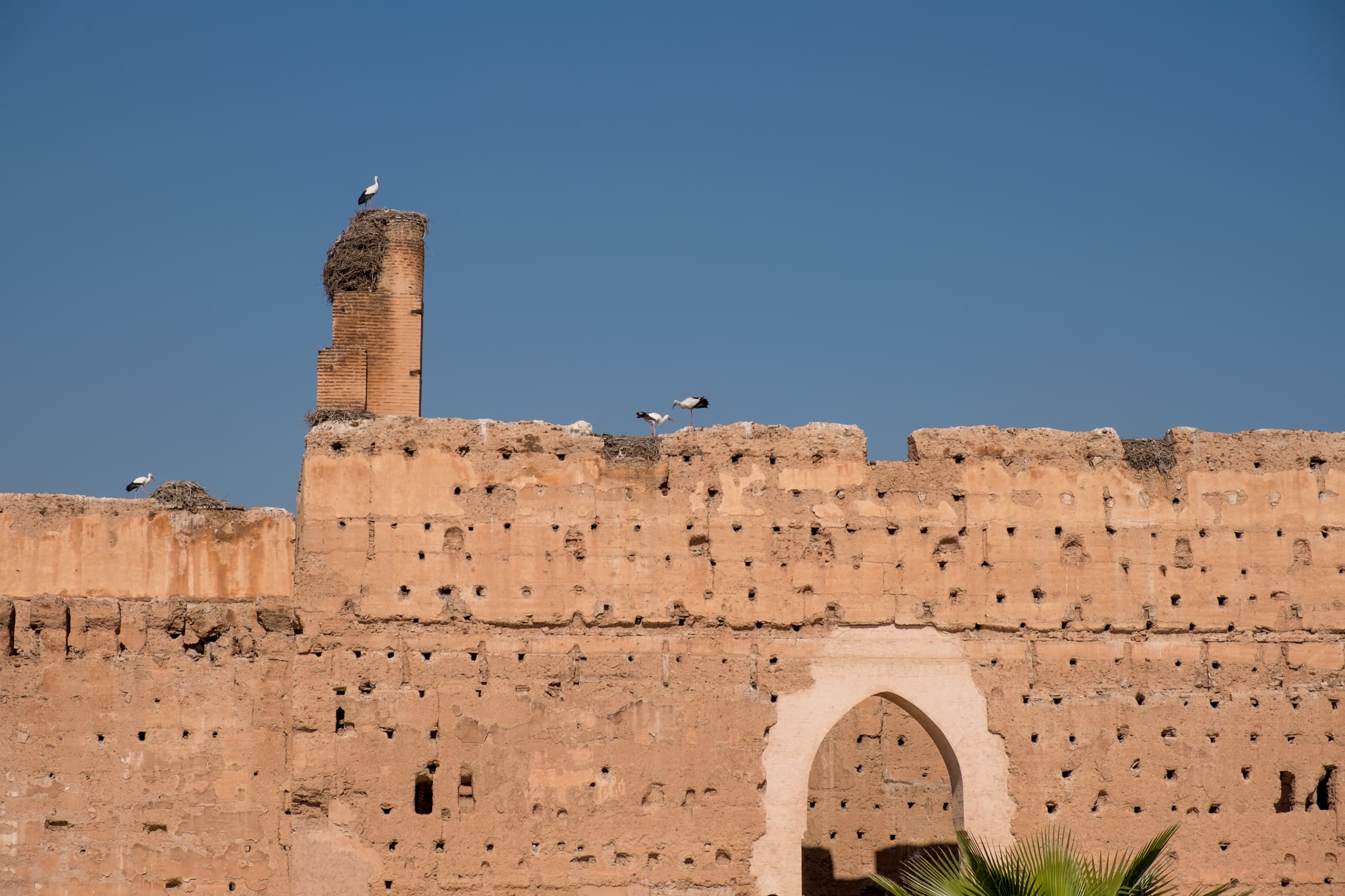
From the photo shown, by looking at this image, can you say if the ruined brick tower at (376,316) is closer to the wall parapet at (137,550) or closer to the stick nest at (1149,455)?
the wall parapet at (137,550)

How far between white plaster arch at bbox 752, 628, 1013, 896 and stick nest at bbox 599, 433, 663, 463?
2.15 meters

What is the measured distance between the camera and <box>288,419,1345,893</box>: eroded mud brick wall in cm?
1451

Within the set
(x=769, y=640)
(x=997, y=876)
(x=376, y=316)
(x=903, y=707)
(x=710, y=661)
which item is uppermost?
(x=376, y=316)

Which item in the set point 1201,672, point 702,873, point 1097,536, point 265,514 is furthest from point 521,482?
point 1201,672

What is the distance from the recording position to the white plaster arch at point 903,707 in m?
14.7

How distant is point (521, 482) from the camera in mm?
15031

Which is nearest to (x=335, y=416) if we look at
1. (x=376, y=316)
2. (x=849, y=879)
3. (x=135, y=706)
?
(x=376, y=316)

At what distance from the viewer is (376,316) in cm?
1675

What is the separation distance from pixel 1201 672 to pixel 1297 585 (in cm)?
120

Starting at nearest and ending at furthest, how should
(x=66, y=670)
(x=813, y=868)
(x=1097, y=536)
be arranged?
1. (x=66, y=670)
2. (x=1097, y=536)
3. (x=813, y=868)

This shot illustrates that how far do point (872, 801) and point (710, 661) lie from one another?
4142 mm

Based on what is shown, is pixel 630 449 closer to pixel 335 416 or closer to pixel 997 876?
pixel 335 416

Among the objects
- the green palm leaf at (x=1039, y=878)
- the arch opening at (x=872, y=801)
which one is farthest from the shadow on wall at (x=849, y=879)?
the green palm leaf at (x=1039, y=878)

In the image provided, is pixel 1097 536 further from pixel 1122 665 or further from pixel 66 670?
pixel 66 670
